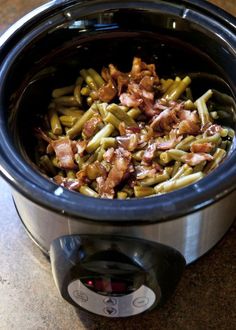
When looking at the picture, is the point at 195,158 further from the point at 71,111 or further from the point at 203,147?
the point at 71,111

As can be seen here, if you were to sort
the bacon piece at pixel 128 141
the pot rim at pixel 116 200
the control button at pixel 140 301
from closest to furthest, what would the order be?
the pot rim at pixel 116 200 < the control button at pixel 140 301 < the bacon piece at pixel 128 141

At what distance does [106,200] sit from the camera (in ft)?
2.21

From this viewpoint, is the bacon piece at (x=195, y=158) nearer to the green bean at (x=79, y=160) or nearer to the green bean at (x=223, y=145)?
the green bean at (x=223, y=145)

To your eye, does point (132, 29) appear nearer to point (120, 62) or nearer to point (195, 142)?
point (120, 62)

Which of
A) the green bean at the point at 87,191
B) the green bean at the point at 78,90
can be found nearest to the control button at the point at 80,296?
the green bean at the point at 87,191

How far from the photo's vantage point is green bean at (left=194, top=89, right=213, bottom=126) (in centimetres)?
90

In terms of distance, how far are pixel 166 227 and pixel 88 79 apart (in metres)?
0.38

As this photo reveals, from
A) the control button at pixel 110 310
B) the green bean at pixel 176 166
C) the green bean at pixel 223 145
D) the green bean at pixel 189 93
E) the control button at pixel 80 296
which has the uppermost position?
the green bean at pixel 189 93

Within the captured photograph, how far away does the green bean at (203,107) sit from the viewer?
2.95ft

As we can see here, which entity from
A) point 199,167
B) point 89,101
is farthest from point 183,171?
point 89,101

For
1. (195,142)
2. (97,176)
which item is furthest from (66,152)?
(195,142)

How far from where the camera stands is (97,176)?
2.74 ft

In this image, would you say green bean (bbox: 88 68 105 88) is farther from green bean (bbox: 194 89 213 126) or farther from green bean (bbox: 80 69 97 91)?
green bean (bbox: 194 89 213 126)

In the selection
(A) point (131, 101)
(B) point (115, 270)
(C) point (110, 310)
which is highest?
(A) point (131, 101)
